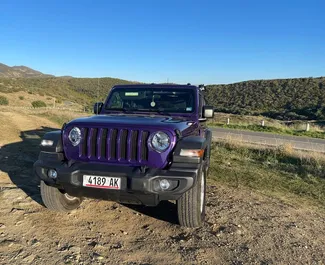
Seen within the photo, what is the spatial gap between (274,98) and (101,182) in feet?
167

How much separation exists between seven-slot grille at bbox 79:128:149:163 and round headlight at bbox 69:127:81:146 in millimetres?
122

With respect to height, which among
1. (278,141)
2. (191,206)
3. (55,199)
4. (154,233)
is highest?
(191,206)

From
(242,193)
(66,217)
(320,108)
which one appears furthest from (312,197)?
(320,108)

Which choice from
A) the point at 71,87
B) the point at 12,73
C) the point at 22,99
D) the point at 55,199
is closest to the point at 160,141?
the point at 55,199

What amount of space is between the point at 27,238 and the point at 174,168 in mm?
1791

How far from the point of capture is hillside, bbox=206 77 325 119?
4078cm

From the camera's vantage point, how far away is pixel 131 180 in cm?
343

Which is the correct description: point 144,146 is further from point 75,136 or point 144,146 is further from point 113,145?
point 75,136

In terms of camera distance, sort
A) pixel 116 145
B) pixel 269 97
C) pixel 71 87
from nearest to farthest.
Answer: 1. pixel 116 145
2. pixel 269 97
3. pixel 71 87

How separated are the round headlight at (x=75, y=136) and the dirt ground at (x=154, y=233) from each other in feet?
3.43

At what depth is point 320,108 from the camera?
131 feet

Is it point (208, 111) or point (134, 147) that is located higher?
point (208, 111)

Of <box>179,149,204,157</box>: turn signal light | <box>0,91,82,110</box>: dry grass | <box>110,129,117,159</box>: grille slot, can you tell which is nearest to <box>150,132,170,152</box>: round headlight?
<box>179,149,204,157</box>: turn signal light

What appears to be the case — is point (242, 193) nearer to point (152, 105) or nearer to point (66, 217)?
point (152, 105)
